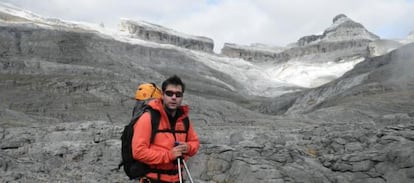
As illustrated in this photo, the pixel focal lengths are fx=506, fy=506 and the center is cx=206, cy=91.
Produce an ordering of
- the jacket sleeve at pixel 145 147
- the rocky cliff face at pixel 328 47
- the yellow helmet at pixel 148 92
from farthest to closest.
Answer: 1. the rocky cliff face at pixel 328 47
2. the yellow helmet at pixel 148 92
3. the jacket sleeve at pixel 145 147

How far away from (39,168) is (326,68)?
11072 cm

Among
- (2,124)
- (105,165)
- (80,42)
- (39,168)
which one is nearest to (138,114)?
(39,168)

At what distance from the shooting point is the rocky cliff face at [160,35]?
11667cm

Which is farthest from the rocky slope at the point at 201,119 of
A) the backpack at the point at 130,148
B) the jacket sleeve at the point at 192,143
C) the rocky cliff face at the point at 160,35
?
the rocky cliff face at the point at 160,35

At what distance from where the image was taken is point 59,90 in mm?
39531

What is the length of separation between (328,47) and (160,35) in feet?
147

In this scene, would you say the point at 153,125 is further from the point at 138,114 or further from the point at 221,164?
the point at 221,164

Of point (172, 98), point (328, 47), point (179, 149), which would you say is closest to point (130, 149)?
point (179, 149)

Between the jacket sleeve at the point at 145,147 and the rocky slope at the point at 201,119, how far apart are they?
256 inches

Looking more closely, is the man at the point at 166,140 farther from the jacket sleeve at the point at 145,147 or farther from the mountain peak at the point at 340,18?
the mountain peak at the point at 340,18

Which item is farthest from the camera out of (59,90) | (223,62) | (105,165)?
(223,62)

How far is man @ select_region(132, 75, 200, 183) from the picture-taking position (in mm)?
4516

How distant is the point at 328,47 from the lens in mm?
132625

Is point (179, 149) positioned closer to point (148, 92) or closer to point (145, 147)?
point (145, 147)
